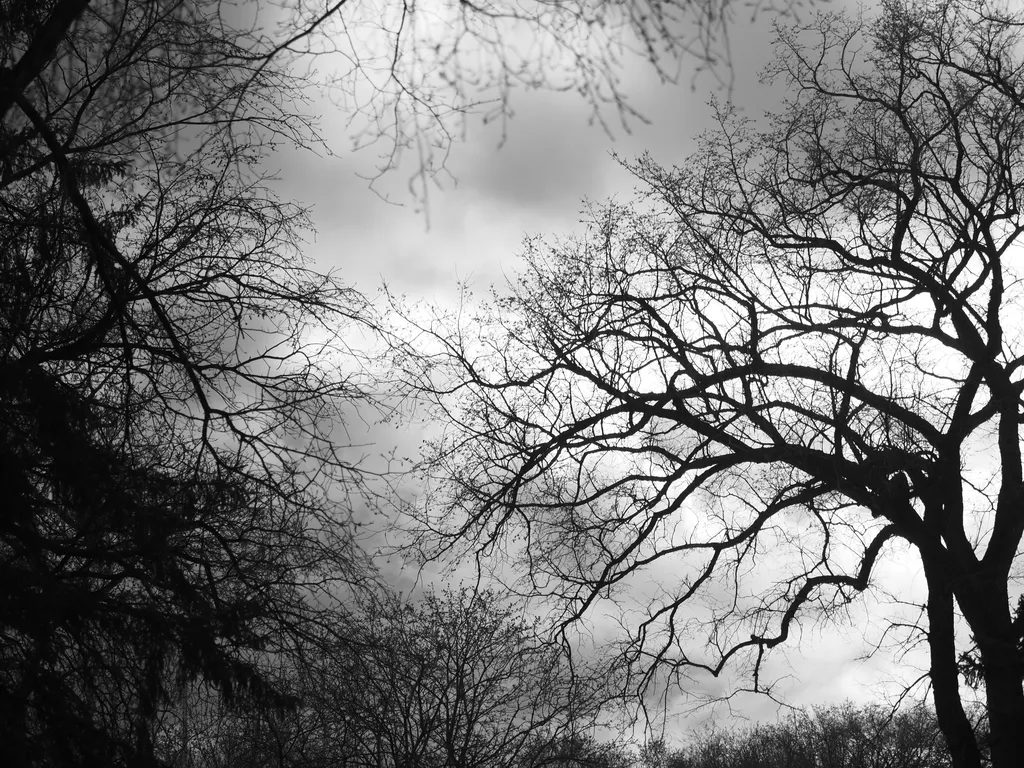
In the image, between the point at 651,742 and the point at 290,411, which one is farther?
the point at 651,742

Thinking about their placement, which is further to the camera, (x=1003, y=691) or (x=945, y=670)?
(x=945, y=670)

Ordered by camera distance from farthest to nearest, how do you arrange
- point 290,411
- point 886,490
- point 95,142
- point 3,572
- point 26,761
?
point 886,490
point 290,411
point 95,142
point 3,572
point 26,761

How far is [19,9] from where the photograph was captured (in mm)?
5016

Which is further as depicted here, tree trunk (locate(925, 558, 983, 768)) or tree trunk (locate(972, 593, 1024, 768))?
tree trunk (locate(925, 558, 983, 768))

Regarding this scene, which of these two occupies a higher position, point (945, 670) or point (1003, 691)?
point (945, 670)

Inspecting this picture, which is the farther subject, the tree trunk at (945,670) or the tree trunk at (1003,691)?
the tree trunk at (945,670)

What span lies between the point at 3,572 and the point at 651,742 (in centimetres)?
806

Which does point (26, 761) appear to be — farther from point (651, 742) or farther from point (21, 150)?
point (651, 742)

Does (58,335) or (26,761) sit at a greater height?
(58,335)

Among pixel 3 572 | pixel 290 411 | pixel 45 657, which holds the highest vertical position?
pixel 290 411

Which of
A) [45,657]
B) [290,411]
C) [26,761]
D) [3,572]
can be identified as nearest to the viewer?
[26,761]

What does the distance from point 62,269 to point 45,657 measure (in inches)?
93.2

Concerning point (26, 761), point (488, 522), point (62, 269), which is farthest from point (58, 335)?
point (488, 522)

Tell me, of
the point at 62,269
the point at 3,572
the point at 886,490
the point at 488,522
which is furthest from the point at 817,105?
the point at 3,572
